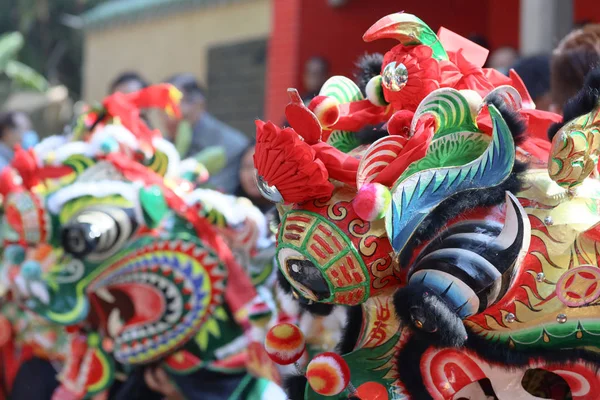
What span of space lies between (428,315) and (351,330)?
1.49 feet

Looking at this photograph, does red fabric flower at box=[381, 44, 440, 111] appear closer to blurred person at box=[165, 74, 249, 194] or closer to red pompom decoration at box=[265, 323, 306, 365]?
red pompom decoration at box=[265, 323, 306, 365]

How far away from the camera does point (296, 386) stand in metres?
1.64

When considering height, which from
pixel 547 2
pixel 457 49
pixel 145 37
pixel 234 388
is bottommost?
pixel 145 37

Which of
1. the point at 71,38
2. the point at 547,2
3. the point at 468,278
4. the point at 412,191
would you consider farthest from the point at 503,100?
the point at 71,38

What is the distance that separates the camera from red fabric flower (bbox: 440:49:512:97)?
1.61 meters

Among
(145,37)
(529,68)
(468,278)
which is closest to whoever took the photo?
(468,278)

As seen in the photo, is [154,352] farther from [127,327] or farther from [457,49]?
[457,49]

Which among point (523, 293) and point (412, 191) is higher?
point (412, 191)

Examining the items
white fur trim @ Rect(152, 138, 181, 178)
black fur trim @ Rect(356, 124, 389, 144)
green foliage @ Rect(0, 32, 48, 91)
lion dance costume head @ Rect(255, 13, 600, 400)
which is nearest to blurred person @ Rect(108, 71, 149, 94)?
white fur trim @ Rect(152, 138, 181, 178)

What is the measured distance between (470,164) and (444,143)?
0.21 feet

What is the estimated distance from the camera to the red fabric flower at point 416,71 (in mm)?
1552

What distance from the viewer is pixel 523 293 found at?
1.43m

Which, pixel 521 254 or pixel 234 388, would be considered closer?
pixel 521 254

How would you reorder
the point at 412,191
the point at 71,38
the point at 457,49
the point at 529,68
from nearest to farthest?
the point at 412,191 → the point at 457,49 → the point at 529,68 → the point at 71,38
